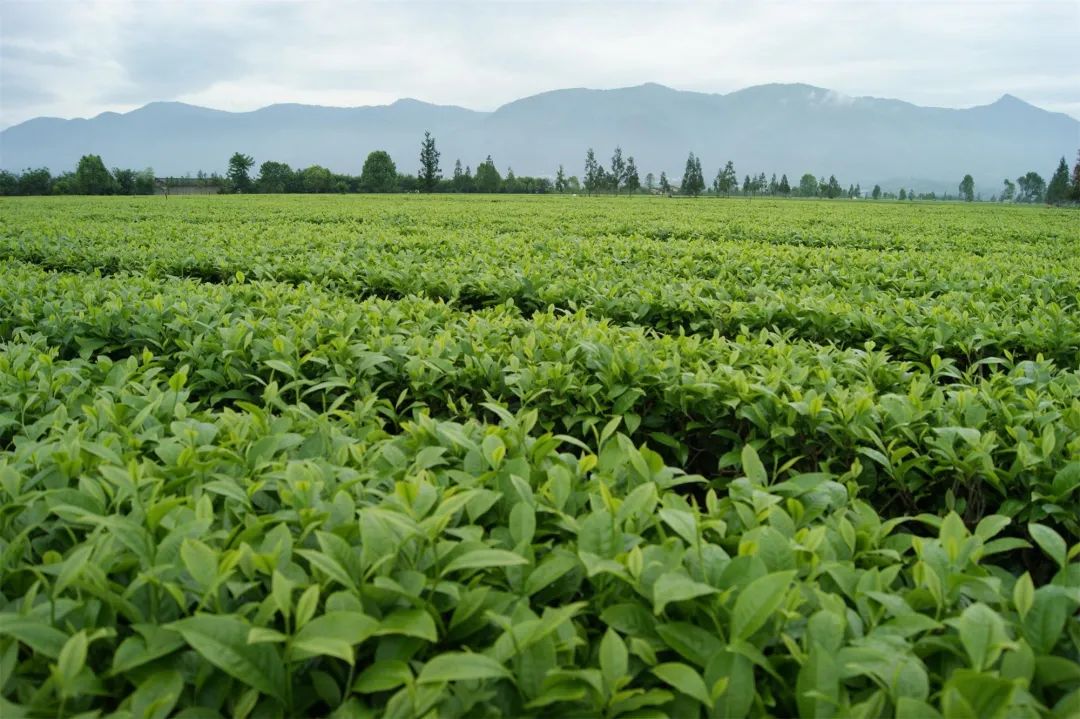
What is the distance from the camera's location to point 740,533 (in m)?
1.69

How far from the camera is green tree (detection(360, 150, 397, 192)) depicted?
237 ft

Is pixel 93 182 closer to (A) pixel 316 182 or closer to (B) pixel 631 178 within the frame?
(A) pixel 316 182

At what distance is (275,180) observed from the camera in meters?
68.6

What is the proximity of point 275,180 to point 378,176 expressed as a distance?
1057 centimetres

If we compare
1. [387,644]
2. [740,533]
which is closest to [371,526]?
[387,644]

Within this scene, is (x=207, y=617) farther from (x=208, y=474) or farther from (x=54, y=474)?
(x=54, y=474)

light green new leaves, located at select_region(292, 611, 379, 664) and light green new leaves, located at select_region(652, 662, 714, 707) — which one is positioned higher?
light green new leaves, located at select_region(292, 611, 379, 664)

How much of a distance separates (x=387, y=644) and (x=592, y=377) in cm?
203

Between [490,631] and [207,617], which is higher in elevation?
[207,617]

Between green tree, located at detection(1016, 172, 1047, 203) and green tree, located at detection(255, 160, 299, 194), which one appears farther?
green tree, located at detection(1016, 172, 1047, 203)

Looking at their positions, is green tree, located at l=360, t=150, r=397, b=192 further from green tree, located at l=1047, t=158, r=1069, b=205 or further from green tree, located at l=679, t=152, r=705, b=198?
green tree, located at l=1047, t=158, r=1069, b=205

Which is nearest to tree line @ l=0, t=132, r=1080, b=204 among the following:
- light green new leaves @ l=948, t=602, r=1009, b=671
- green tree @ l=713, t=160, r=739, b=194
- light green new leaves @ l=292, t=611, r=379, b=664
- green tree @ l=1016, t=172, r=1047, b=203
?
green tree @ l=713, t=160, r=739, b=194

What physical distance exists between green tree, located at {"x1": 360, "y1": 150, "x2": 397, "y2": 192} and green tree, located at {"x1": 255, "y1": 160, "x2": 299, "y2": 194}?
712cm

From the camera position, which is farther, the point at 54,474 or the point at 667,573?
the point at 54,474
